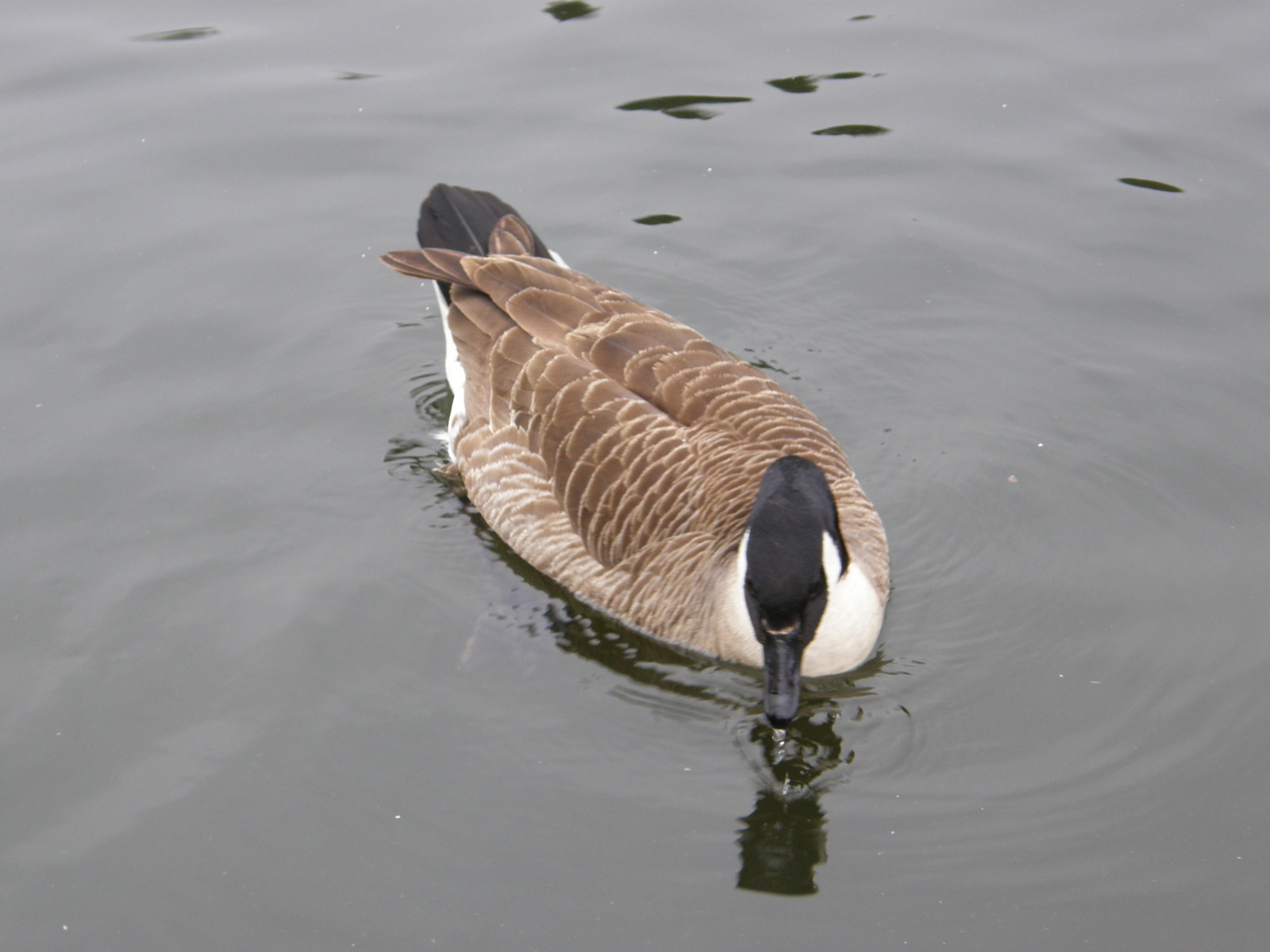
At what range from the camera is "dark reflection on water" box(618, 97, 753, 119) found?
10883 millimetres

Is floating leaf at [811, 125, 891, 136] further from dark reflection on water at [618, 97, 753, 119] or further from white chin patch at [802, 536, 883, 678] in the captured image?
white chin patch at [802, 536, 883, 678]

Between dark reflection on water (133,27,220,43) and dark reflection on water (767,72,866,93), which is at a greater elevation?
dark reflection on water (133,27,220,43)

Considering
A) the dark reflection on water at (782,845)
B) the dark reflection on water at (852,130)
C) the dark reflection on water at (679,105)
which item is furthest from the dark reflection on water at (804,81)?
the dark reflection on water at (782,845)

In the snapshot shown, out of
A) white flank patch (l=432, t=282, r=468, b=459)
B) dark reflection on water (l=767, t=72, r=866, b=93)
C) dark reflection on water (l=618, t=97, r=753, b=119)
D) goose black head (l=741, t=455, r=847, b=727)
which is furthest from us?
dark reflection on water (l=767, t=72, r=866, b=93)

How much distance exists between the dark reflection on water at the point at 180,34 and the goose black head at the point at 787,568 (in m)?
8.92

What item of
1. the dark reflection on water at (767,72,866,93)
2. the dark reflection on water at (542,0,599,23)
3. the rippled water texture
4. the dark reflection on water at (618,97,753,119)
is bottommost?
the rippled water texture

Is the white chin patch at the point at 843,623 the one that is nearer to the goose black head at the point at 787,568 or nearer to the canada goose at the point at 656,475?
the canada goose at the point at 656,475

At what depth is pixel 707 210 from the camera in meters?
9.77

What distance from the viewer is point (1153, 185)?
31.7ft

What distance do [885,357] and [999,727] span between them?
3.09 meters

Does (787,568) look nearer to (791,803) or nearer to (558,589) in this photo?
(791,803)

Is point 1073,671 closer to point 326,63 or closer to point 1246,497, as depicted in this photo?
point 1246,497

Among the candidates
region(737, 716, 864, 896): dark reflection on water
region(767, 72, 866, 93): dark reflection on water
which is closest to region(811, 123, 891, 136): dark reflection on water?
region(767, 72, 866, 93): dark reflection on water

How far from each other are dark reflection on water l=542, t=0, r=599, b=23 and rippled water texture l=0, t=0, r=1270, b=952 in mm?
124
